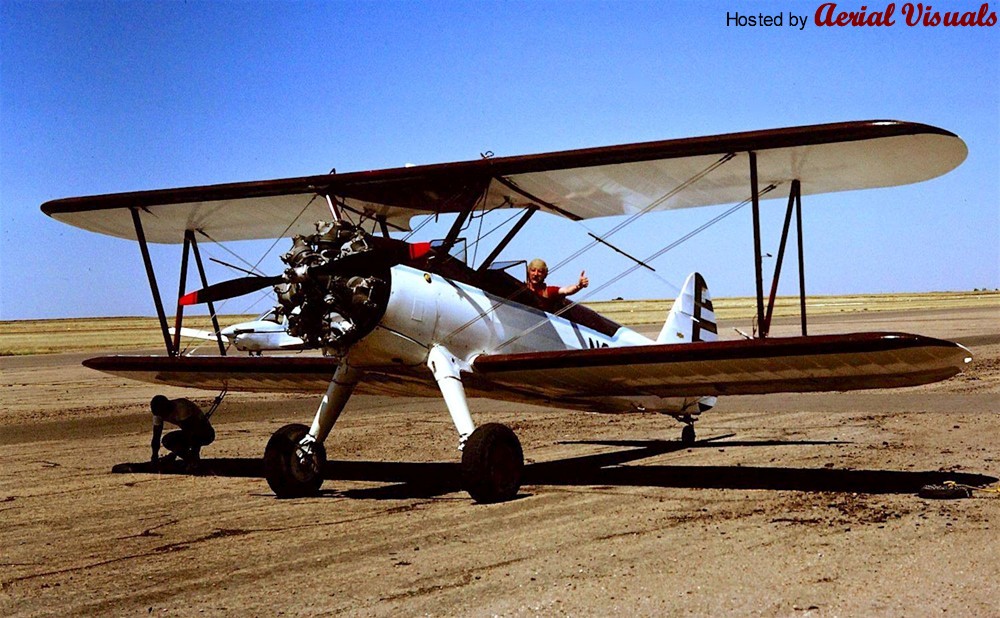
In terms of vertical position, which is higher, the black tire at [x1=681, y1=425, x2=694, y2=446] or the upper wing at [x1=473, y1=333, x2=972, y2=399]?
the upper wing at [x1=473, y1=333, x2=972, y2=399]

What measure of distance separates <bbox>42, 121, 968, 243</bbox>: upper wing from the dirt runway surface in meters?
3.04

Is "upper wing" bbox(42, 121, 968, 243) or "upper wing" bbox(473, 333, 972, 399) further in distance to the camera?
"upper wing" bbox(42, 121, 968, 243)

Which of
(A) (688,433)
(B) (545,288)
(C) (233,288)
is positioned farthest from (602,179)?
(A) (688,433)

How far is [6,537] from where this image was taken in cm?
827

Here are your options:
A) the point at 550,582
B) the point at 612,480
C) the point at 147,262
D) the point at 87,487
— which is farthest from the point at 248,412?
the point at 550,582

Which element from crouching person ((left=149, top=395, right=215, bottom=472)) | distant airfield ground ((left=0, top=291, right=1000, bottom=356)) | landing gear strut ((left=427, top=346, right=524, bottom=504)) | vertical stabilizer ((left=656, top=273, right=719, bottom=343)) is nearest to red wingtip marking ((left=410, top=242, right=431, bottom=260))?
landing gear strut ((left=427, top=346, right=524, bottom=504))

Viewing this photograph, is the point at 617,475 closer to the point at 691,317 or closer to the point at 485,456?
the point at 485,456

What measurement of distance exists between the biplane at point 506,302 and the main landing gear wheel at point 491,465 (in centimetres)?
2

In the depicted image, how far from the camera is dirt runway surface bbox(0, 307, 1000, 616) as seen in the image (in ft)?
19.1

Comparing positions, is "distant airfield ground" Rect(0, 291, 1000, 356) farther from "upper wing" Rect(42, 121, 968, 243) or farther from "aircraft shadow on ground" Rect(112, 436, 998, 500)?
"aircraft shadow on ground" Rect(112, 436, 998, 500)

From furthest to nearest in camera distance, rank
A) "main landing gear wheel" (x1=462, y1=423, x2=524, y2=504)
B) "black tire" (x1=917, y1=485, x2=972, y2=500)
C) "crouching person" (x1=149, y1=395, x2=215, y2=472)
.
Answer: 1. "crouching person" (x1=149, y1=395, x2=215, y2=472)
2. "main landing gear wheel" (x1=462, y1=423, x2=524, y2=504)
3. "black tire" (x1=917, y1=485, x2=972, y2=500)

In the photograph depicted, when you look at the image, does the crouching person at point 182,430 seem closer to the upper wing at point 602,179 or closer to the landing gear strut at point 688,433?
the upper wing at point 602,179

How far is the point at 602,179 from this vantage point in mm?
11156

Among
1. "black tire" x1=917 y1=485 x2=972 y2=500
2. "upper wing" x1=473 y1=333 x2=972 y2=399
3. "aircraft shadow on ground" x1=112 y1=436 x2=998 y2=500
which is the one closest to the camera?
"black tire" x1=917 y1=485 x2=972 y2=500
